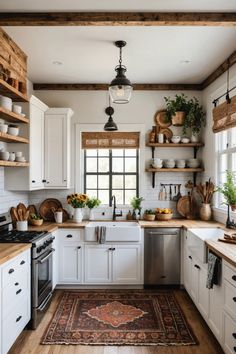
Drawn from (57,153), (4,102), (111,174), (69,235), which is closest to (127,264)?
(69,235)

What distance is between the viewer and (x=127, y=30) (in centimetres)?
317

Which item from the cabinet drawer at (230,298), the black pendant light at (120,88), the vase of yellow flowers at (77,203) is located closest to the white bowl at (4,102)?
the black pendant light at (120,88)

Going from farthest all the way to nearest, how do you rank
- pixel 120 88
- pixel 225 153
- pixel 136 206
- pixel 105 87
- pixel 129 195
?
pixel 129 195, pixel 105 87, pixel 136 206, pixel 225 153, pixel 120 88

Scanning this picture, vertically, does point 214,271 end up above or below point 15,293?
above

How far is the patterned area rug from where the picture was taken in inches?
123

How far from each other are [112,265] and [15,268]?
182 cm

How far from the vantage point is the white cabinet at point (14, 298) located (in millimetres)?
2605

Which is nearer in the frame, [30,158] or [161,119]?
[30,158]

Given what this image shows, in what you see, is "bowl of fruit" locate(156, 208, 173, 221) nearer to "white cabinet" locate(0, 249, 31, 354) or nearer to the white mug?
the white mug

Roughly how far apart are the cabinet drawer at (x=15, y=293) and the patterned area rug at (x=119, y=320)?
487mm

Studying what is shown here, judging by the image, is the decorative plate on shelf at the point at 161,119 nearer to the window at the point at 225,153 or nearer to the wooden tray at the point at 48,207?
the window at the point at 225,153

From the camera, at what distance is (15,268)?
288 cm

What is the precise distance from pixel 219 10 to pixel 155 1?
578 millimetres

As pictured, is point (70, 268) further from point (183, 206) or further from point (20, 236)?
point (183, 206)
